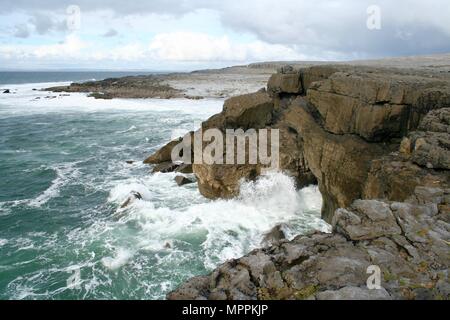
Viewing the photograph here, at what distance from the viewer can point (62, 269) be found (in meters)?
15.5

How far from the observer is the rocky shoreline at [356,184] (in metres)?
7.83

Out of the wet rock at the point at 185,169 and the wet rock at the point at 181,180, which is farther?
the wet rock at the point at 185,169

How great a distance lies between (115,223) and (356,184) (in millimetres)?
12472

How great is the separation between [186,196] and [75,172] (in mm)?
11030

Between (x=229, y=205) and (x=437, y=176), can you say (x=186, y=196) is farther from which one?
(x=437, y=176)

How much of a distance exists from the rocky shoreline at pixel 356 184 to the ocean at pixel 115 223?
1689 mm

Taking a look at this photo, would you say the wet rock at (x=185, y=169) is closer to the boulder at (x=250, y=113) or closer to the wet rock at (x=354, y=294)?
the boulder at (x=250, y=113)

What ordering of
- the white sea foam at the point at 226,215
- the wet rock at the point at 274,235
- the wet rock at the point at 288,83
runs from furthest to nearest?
the wet rock at the point at 288,83 → the white sea foam at the point at 226,215 → the wet rock at the point at 274,235

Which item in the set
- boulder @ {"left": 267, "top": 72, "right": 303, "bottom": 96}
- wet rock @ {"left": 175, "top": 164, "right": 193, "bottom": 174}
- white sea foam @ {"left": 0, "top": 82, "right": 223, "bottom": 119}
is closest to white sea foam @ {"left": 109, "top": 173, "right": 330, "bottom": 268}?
wet rock @ {"left": 175, "top": 164, "right": 193, "bottom": 174}

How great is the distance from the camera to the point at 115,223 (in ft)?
64.6

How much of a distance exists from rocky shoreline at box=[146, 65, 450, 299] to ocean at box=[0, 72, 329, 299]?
1689mm

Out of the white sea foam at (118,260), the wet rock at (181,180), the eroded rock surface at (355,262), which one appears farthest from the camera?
the wet rock at (181,180)

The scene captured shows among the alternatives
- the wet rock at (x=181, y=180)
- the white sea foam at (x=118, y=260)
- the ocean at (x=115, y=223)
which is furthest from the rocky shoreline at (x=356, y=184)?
the white sea foam at (x=118, y=260)
